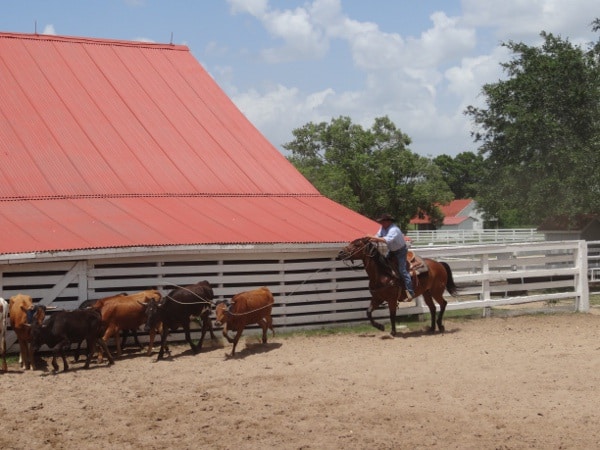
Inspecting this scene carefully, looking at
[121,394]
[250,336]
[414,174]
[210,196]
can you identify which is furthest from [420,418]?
[414,174]

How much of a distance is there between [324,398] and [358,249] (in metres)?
4.66

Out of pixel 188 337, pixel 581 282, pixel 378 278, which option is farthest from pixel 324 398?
pixel 581 282

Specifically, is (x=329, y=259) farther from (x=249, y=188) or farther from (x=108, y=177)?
(x=108, y=177)

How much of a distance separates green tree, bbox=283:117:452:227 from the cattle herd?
1729 inches

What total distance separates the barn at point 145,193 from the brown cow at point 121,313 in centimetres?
70

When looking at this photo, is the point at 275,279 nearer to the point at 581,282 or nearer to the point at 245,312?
the point at 245,312

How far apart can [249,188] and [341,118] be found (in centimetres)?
4737

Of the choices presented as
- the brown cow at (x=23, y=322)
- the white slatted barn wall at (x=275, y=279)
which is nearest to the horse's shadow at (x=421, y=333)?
the white slatted barn wall at (x=275, y=279)

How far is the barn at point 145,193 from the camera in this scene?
13.0m

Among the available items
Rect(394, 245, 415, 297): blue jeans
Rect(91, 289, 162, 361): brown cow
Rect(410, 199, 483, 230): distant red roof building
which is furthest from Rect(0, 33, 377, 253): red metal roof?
Rect(410, 199, 483, 230): distant red roof building

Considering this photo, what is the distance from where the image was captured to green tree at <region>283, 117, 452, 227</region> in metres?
59.8

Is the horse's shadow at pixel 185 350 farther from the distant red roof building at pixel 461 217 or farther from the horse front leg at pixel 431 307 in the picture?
the distant red roof building at pixel 461 217

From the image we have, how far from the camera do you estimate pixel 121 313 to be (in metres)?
12.2

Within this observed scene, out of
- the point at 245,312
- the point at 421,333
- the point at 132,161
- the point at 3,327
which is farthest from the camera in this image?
the point at 132,161
